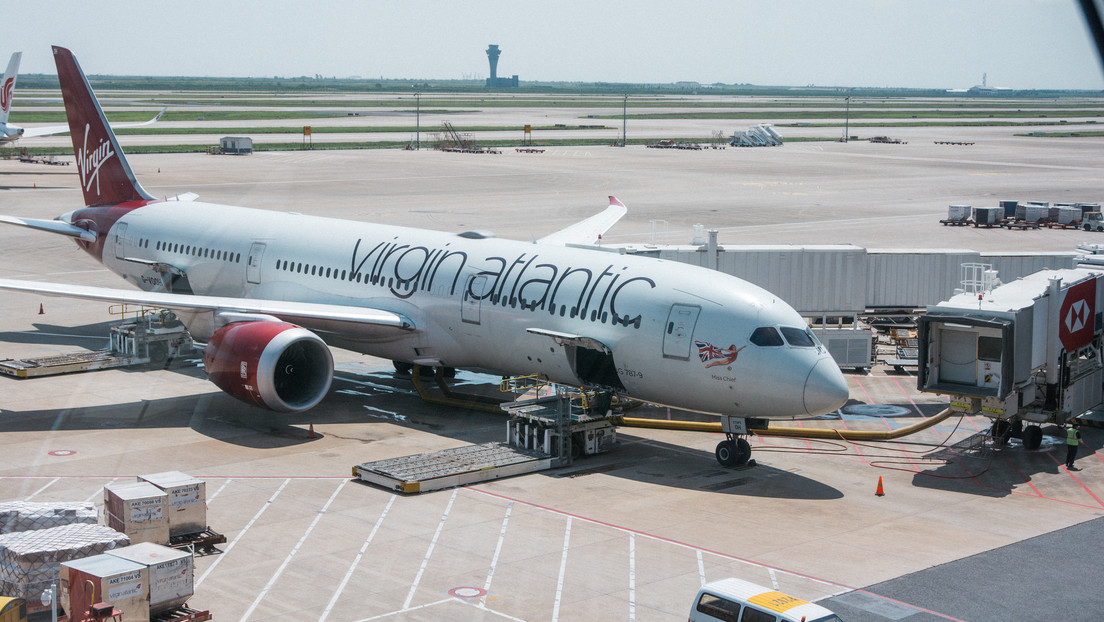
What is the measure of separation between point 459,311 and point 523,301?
2336mm

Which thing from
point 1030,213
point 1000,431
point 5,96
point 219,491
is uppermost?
point 5,96

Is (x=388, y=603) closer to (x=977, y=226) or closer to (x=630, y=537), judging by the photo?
(x=630, y=537)

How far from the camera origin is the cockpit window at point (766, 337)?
2550 centimetres

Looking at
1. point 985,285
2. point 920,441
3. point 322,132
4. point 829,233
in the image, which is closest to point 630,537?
point 920,441

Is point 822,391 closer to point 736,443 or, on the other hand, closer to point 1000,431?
point 736,443

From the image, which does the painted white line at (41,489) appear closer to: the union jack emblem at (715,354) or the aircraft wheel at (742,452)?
the union jack emblem at (715,354)

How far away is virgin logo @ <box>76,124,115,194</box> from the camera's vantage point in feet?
139

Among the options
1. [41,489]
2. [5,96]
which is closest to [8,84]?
[5,96]

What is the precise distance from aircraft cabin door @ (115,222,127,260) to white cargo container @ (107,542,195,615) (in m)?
25.6

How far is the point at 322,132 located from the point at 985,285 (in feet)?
425

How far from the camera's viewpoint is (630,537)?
21734 millimetres

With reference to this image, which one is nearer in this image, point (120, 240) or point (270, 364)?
point (270, 364)

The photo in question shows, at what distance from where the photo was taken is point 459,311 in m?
31.0

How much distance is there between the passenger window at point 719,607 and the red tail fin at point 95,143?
31.8 m
